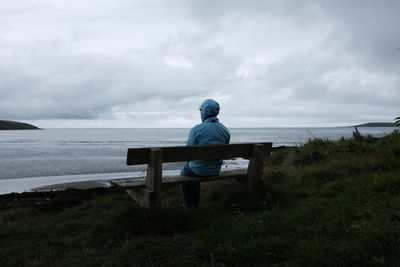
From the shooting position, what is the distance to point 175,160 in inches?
214

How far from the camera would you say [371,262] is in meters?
3.29

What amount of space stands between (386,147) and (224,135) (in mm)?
4235

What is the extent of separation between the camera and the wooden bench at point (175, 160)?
5.18 meters

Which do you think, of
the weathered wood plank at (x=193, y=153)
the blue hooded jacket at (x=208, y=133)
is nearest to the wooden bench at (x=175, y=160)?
the weathered wood plank at (x=193, y=153)

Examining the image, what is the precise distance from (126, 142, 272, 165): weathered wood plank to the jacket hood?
625mm

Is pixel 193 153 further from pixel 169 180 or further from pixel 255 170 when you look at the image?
pixel 255 170

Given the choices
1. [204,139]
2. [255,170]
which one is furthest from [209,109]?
[255,170]

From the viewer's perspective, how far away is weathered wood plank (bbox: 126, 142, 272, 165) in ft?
16.9

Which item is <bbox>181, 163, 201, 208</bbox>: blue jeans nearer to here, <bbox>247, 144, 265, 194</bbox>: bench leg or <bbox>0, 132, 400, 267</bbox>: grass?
<bbox>0, 132, 400, 267</bbox>: grass

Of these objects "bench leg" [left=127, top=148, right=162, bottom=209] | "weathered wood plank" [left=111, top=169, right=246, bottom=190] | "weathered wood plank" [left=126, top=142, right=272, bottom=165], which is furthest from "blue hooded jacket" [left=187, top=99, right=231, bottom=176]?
"bench leg" [left=127, top=148, right=162, bottom=209]

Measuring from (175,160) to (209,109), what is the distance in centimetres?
114

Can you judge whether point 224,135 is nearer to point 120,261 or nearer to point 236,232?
point 236,232

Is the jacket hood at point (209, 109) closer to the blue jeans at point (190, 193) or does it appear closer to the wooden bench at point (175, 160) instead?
the wooden bench at point (175, 160)

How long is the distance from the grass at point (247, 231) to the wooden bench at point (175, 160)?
0.27 m
